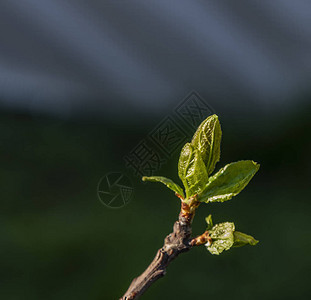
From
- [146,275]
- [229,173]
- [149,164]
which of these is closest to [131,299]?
[146,275]

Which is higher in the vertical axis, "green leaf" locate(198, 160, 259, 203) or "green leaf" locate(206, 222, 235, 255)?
"green leaf" locate(198, 160, 259, 203)

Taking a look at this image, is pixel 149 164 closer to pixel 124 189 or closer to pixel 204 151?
pixel 124 189

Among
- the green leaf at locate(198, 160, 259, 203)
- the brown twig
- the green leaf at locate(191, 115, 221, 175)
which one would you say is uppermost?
the green leaf at locate(191, 115, 221, 175)
